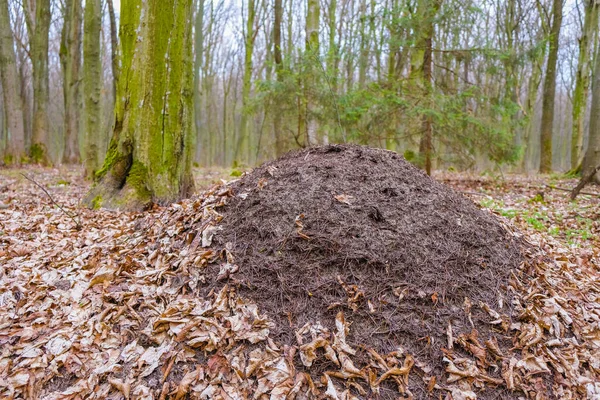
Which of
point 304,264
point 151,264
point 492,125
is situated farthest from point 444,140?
point 151,264

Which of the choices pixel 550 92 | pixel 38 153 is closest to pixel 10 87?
pixel 38 153

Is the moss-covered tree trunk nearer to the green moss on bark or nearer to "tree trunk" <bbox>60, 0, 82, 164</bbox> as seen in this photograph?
the green moss on bark

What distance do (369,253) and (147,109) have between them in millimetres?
3431

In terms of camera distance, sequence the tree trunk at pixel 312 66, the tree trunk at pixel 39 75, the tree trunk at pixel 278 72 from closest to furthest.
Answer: the tree trunk at pixel 312 66, the tree trunk at pixel 278 72, the tree trunk at pixel 39 75

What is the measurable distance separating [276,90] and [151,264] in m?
5.63

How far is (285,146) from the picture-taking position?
31.4 ft

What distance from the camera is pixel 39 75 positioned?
40.1ft

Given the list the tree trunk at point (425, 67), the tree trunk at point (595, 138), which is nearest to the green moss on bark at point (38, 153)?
the tree trunk at point (425, 67)

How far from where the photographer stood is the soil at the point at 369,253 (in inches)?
101

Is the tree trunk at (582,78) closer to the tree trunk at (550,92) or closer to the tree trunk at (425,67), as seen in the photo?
the tree trunk at (550,92)

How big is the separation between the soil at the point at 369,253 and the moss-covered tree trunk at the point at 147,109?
5.09ft

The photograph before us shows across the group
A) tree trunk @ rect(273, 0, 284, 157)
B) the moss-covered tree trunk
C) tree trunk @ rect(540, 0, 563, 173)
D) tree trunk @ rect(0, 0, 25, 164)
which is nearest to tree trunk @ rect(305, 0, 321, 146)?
tree trunk @ rect(273, 0, 284, 157)

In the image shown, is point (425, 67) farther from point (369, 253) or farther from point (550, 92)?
point (369, 253)

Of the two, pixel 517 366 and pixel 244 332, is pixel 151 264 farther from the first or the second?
pixel 517 366
